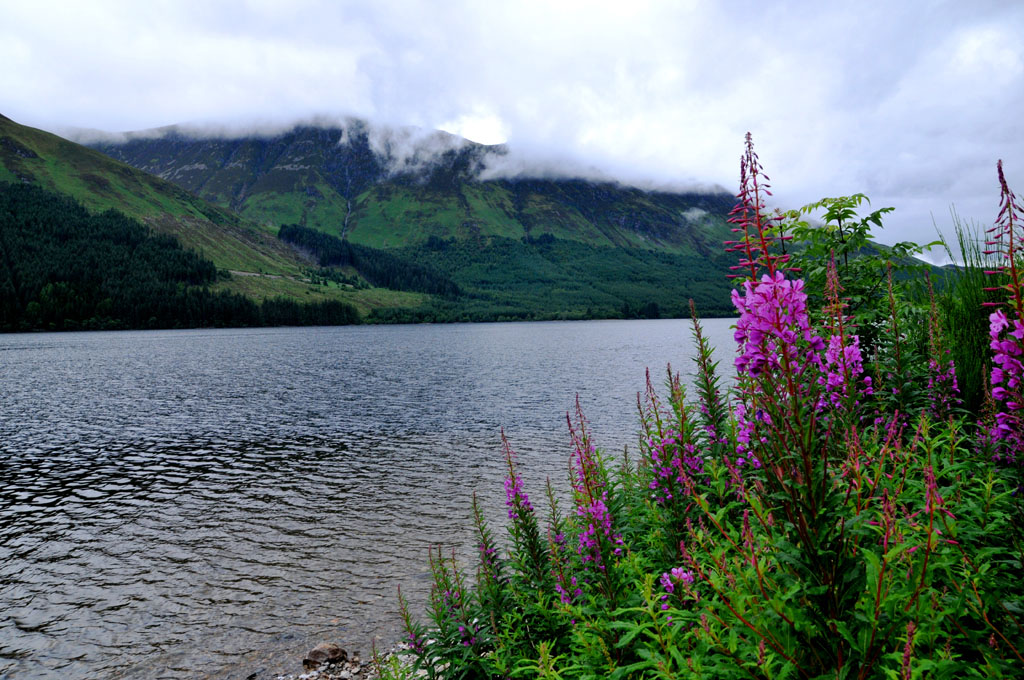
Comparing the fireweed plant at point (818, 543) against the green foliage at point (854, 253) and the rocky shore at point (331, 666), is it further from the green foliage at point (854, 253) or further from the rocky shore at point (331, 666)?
the rocky shore at point (331, 666)

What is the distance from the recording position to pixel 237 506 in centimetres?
2392

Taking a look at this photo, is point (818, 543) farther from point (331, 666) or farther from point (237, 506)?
point (237, 506)

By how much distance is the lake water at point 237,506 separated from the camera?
1391 cm

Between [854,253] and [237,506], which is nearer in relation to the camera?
[854,253]

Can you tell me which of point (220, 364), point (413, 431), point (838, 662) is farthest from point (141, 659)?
point (220, 364)

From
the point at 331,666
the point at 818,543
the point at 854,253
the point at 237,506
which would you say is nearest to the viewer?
the point at 818,543

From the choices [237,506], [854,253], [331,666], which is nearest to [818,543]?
[854,253]

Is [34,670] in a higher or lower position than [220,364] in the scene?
lower

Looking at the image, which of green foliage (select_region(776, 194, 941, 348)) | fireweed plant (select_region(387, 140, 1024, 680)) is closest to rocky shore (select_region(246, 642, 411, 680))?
fireweed plant (select_region(387, 140, 1024, 680))

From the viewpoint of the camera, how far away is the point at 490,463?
30.3 meters

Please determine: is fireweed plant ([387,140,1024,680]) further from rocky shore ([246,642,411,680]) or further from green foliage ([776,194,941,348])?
rocky shore ([246,642,411,680])

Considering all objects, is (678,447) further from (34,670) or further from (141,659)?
(34,670)

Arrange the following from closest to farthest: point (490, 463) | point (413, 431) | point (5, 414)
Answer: point (490, 463), point (413, 431), point (5, 414)

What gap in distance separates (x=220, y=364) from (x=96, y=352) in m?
43.4
